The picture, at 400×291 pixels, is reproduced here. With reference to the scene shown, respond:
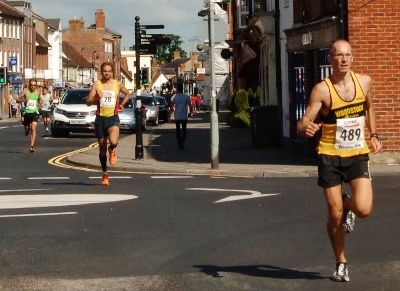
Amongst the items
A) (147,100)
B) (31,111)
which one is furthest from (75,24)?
(31,111)

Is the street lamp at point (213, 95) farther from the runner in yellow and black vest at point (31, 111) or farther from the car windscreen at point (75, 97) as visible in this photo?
the car windscreen at point (75, 97)

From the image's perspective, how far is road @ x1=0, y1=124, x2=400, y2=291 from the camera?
30.3 feet

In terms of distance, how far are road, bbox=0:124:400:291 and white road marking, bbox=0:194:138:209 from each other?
13 millimetres

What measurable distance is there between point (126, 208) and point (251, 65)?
112ft

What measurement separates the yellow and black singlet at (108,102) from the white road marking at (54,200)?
180 centimetres

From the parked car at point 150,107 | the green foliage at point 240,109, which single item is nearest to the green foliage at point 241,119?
the green foliage at point 240,109

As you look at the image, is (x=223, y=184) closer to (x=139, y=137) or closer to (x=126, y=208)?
(x=126, y=208)

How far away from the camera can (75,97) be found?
41.1 m

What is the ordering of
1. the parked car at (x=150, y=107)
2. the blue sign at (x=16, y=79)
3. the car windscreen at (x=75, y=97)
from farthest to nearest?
1. the blue sign at (x=16, y=79)
2. the parked car at (x=150, y=107)
3. the car windscreen at (x=75, y=97)

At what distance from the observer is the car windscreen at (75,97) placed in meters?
40.8

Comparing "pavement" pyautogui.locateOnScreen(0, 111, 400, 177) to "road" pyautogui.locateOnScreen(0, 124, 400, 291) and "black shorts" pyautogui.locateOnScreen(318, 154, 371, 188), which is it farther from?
"black shorts" pyautogui.locateOnScreen(318, 154, 371, 188)

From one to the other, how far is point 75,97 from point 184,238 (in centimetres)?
2978

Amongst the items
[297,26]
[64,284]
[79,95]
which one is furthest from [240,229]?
[79,95]

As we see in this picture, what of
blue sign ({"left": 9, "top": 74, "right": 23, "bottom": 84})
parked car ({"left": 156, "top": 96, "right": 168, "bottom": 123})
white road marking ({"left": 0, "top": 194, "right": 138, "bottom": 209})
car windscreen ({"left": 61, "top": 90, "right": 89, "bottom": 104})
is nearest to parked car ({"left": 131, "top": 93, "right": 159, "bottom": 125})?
parked car ({"left": 156, "top": 96, "right": 168, "bottom": 123})
